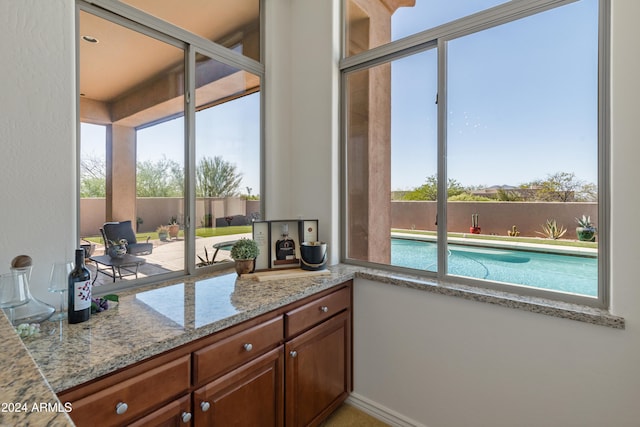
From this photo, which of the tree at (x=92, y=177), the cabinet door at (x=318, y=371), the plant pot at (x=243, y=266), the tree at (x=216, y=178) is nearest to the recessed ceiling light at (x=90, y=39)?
the tree at (x=92, y=177)

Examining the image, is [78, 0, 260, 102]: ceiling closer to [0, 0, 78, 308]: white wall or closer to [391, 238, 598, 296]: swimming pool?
[0, 0, 78, 308]: white wall

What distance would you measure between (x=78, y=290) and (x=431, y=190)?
1905mm

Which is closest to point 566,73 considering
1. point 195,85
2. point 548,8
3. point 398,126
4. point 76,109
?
point 548,8

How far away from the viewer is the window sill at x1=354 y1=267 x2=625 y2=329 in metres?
1.39

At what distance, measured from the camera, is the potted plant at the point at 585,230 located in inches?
60.4

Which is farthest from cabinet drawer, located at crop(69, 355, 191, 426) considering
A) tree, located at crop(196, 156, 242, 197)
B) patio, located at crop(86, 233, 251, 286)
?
tree, located at crop(196, 156, 242, 197)

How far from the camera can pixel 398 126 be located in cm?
221

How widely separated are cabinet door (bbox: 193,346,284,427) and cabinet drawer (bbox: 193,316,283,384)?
0.12 feet

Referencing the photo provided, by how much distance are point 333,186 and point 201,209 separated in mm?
947

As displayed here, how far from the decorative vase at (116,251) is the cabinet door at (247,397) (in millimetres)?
947

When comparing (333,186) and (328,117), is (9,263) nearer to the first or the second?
(333,186)

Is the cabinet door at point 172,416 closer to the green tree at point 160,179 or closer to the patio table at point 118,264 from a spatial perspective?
the patio table at point 118,264

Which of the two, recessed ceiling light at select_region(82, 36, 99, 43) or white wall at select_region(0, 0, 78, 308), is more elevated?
recessed ceiling light at select_region(82, 36, 99, 43)

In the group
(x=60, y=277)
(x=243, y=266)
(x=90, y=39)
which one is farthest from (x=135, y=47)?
(x=243, y=266)
